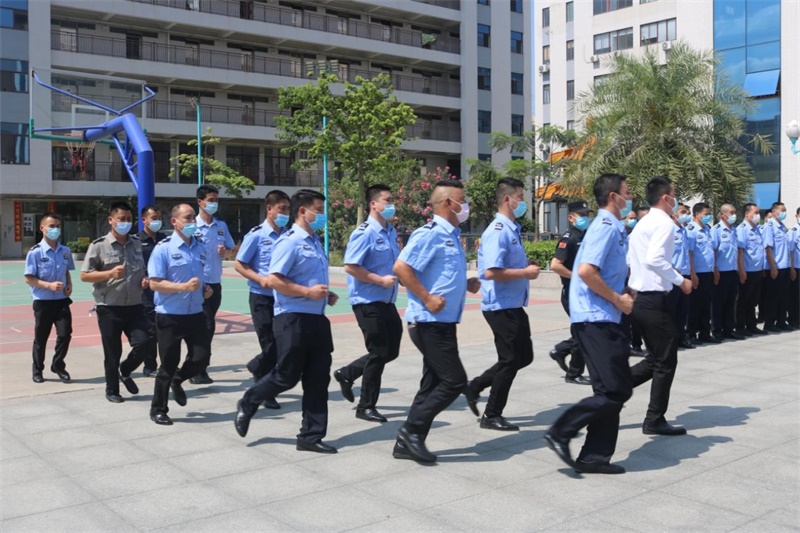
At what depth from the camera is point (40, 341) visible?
345 inches

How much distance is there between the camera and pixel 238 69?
43625 mm

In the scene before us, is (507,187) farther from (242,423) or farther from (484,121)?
(484,121)

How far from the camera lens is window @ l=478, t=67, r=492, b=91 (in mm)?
53188

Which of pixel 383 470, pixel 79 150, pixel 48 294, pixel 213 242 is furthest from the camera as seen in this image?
pixel 79 150

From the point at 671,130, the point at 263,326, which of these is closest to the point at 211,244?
the point at 263,326

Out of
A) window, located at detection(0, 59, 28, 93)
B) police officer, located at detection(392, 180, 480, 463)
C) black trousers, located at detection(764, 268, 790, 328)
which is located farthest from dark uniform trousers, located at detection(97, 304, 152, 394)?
window, located at detection(0, 59, 28, 93)

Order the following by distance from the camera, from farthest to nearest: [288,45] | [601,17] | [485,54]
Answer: [485,54]
[601,17]
[288,45]

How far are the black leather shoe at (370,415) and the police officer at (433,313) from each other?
118 cm

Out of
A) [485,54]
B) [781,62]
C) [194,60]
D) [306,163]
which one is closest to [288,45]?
[194,60]

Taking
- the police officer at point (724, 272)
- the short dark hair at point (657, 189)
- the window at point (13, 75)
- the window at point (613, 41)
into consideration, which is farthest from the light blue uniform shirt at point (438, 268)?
the window at point (613, 41)

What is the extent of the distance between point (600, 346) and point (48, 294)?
6262 mm

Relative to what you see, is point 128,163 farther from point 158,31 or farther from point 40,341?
point 158,31

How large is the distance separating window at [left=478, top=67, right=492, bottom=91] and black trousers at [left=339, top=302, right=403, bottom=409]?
48.2 meters

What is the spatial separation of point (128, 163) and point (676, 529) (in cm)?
1387
